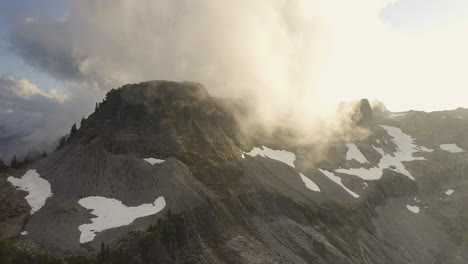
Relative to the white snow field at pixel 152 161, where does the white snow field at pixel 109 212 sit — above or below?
below

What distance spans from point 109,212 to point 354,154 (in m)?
116

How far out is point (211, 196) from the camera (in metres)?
97.4

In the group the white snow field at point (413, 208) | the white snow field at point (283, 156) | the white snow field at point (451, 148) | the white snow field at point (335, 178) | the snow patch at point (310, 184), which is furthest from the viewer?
the white snow field at point (451, 148)

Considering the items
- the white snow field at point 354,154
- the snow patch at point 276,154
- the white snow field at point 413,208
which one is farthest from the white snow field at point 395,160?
the snow patch at point 276,154

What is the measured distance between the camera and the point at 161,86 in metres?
135

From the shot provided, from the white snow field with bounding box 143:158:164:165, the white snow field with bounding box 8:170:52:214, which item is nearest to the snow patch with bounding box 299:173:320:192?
the white snow field with bounding box 143:158:164:165

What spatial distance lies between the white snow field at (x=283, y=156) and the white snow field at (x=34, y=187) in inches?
2621

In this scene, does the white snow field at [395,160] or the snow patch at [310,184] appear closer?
the snow patch at [310,184]

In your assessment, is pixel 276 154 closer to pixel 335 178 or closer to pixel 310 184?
pixel 310 184

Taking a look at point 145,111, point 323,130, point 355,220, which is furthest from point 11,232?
point 323,130

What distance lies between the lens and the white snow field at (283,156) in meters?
127

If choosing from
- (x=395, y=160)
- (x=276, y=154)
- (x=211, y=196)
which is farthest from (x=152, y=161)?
(x=395, y=160)

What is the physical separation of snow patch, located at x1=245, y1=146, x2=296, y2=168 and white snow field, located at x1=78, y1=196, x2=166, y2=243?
5041cm

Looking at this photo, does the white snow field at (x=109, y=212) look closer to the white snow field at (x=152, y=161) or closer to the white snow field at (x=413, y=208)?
the white snow field at (x=152, y=161)
